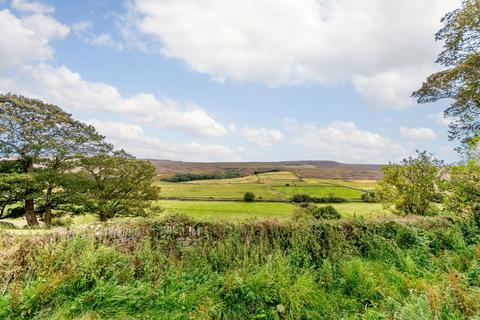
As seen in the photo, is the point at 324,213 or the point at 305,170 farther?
the point at 305,170

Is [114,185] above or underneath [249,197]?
above

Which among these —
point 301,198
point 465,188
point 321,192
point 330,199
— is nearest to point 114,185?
point 465,188

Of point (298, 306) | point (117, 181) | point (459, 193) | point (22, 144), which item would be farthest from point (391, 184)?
point (22, 144)

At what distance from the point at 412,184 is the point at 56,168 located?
2569cm

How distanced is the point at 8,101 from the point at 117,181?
32.6 ft

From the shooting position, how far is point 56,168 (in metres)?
20.8

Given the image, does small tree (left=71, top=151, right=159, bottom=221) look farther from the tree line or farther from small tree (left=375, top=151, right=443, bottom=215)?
small tree (left=375, top=151, right=443, bottom=215)

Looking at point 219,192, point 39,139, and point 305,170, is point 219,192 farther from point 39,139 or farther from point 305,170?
point 305,170

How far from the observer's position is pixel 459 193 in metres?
8.61

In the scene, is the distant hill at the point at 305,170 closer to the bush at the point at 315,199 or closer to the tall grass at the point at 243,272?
the bush at the point at 315,199

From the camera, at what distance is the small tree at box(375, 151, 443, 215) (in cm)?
1476

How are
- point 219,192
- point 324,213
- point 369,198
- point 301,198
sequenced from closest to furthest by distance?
point 324,213, point 369,198, point 301,198, point 219,192

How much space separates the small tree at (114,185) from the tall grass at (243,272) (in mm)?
18417

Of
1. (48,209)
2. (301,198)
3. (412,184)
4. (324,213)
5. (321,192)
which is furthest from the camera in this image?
(321,192)
